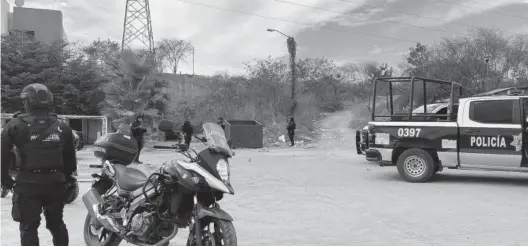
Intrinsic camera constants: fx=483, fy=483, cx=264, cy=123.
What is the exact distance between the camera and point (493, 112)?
10.2m

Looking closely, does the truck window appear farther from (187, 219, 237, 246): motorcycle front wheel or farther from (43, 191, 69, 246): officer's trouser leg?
(43, 191, 69, 246): officer's trouser leg

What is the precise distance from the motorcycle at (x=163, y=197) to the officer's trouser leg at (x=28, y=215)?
29.2 inches

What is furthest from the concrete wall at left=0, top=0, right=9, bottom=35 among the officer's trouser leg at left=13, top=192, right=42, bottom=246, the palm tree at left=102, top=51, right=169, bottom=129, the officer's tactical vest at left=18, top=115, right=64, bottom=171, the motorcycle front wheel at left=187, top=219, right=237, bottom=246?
the motorcycle front wheel at left=187, top=219, right=237, bottom=246

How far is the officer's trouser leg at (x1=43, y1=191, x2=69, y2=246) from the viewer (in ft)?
14.5

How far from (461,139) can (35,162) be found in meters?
8.78

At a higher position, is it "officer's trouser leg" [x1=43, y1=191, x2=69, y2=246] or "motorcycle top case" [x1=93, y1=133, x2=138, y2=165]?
"motorcycle top case" [x1=93, y1=133, x2=138, y2=165]

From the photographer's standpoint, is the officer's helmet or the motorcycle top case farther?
the motorcycle top case

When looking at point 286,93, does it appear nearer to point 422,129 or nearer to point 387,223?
point 422,129

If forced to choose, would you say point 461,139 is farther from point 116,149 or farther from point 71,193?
point 71,193

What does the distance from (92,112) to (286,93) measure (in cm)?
1395

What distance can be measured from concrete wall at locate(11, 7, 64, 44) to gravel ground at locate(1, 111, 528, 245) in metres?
31.3

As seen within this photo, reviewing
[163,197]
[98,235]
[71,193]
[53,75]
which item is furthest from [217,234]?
[53,75]

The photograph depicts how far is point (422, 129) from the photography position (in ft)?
35.2

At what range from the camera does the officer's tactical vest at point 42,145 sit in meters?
4.24
